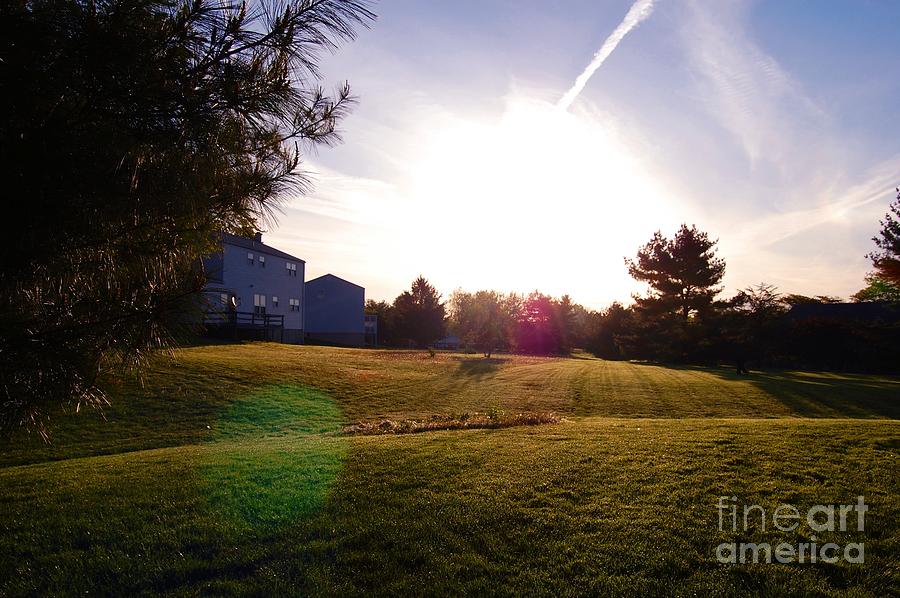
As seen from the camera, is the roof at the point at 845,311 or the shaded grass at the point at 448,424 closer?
the shaded grass at the point at 448,424

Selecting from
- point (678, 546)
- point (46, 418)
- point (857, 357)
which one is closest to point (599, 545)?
point (678, 546)

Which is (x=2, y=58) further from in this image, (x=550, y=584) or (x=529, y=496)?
(x=529, y=496)

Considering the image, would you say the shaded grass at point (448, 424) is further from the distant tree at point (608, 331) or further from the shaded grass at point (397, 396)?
the distant tree at point (608, 331)

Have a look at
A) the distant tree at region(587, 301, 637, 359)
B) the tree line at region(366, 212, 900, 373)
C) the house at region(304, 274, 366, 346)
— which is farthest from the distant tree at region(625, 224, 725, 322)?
the house at region(304, 274, 366, 346)

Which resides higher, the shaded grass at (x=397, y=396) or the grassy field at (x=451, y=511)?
the grassy field at (x=451, y=511)

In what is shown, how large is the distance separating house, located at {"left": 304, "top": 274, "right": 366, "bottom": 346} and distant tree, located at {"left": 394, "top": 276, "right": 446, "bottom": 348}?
12.0m

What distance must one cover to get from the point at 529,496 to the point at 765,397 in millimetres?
18583

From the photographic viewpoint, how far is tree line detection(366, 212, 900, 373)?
100ft

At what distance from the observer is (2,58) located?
3.07 metres

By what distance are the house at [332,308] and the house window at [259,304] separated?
526 inches

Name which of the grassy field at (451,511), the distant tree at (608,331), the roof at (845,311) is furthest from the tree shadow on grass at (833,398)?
the distant tree at (608,331)

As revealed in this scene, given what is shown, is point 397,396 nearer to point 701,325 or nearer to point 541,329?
point 701,325

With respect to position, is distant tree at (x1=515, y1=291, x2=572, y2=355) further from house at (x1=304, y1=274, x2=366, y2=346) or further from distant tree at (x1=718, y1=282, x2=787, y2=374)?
distant tree at (x1=718, y1=282, x2=787, y2=374)

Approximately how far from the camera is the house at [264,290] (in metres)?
36.0
